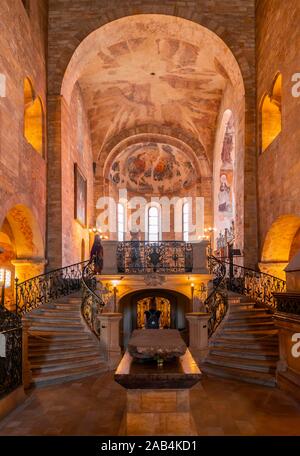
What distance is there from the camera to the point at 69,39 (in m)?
15.7

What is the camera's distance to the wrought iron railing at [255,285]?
13288 mm

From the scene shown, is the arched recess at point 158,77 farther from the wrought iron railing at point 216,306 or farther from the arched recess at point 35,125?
the wrought iron railing at point 216,306

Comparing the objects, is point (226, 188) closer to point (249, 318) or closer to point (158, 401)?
point (249, 318)

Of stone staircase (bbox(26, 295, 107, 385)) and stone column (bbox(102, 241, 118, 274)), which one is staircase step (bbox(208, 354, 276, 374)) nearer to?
stone staircase (bbox(26, 295, 107, 385))

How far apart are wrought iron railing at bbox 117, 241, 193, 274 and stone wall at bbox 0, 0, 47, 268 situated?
3.04m

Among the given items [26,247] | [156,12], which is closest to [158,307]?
[26,247]

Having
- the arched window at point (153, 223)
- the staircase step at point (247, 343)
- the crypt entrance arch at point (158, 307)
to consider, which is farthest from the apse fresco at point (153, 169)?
the staircase step at point (247, 343)

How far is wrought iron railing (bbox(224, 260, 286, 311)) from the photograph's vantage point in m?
13.3

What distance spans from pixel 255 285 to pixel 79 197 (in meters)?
9.22

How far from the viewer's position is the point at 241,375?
8.78m

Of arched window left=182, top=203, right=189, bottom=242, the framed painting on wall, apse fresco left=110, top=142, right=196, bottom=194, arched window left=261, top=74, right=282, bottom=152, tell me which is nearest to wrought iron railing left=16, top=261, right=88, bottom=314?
the framed painting on wall

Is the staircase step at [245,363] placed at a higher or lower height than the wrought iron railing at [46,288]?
lower

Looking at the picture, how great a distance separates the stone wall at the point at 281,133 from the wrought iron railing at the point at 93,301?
5.84m

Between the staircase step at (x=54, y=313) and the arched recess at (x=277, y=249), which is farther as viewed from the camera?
the arched recess at (x=277, y=249)
